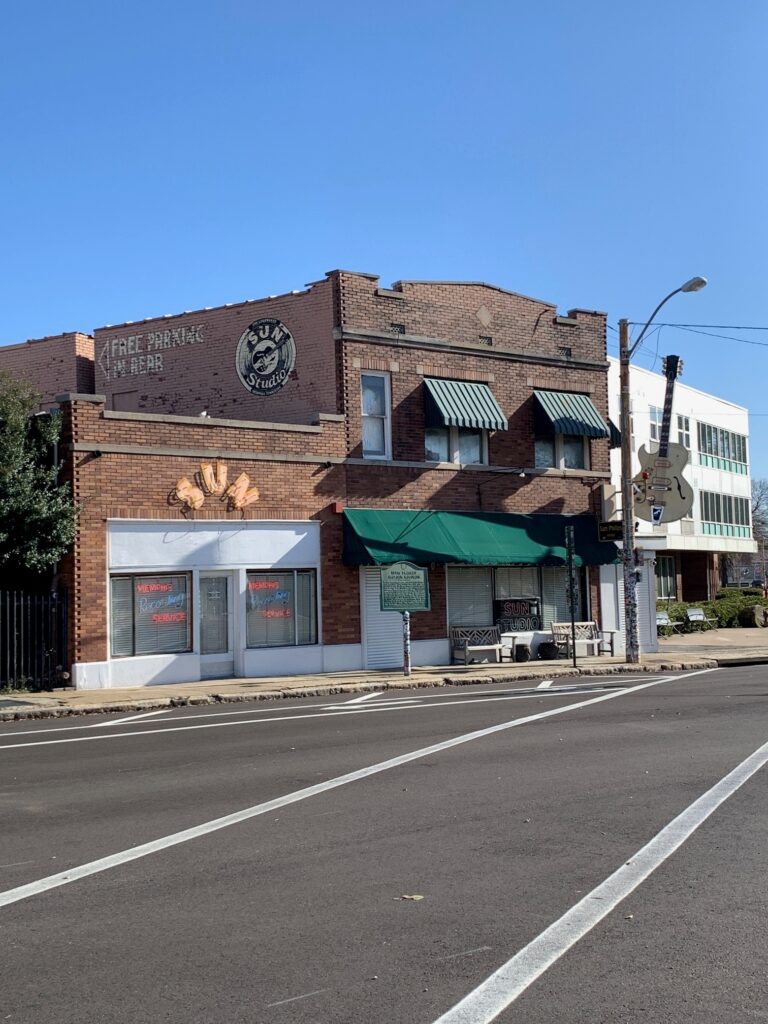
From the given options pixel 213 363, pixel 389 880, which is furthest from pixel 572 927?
pixel 213 363

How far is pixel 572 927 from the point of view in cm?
578

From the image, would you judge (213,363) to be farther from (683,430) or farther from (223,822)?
(683,430)

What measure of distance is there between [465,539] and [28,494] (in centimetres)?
1007

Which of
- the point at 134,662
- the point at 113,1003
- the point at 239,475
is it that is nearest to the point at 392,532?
the point at 239,475

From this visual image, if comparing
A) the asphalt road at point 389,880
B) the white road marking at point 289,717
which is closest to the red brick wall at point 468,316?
the white road marking at point 289,717

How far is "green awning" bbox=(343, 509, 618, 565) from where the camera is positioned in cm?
2378

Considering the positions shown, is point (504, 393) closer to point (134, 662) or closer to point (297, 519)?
point (297, 519)

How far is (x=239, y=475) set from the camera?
2239 centimetres

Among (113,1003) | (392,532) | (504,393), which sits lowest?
(113,1003)

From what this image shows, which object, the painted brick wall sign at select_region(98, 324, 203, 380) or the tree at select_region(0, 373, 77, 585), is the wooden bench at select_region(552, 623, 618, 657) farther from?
the tree at select_region(0, 373, 77, 585)

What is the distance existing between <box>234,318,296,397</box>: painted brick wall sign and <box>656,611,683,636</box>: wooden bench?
1850cm

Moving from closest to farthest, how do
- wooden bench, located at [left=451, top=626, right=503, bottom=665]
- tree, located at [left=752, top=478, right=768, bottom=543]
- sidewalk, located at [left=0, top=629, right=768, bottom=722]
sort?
sidewalk, located at [left=0, top=629, right=768, bottom=722] → wooden bench, located at [left=451, top=626, right=503, bottom=665] → tree, located at [left=752, top=478, right=768, bottom=543]

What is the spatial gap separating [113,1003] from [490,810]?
4.45 meters

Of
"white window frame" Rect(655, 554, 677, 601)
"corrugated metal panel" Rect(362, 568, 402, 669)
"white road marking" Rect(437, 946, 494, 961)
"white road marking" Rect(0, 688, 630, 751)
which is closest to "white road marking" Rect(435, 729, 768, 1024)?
"white road marking" Rect(437, 946, 494, 961)
